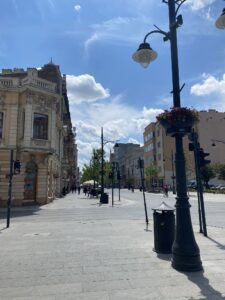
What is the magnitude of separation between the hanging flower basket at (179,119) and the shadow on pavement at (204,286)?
2.86 metres

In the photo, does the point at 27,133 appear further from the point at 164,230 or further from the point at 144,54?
the point at 144,54

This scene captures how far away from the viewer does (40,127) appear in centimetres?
2872

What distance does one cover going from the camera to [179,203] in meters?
6.71

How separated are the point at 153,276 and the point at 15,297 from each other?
2.51 m

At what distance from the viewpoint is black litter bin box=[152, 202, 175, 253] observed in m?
8.15

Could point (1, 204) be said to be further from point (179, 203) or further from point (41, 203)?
point (179, 203)

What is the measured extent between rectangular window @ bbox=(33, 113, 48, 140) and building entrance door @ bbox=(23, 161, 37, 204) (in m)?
2.43

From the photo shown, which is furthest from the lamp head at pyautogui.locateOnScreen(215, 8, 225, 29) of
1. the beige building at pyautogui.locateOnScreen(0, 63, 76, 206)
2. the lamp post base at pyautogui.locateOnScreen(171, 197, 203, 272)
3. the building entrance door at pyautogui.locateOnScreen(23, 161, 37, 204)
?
the building entrance door at pyautogui.locateOnScreen(23, 161, 37, 204)

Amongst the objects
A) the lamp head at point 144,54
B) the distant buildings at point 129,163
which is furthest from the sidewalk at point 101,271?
the distant buildings at point 129,163

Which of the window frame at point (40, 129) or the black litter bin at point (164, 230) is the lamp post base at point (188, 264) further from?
the window frame at point (40, 129)

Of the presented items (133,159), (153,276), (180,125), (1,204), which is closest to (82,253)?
(153,276)

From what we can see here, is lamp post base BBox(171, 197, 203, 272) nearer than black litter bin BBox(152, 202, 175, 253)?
Yes

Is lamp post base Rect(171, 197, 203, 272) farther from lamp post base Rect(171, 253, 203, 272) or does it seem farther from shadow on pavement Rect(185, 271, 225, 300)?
shadow on pavement Rect(185, 271, 225, 300)

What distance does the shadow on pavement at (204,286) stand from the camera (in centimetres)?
498
